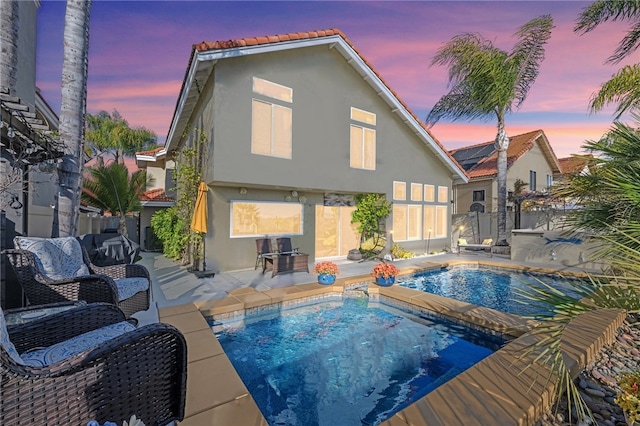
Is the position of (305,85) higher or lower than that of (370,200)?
higher

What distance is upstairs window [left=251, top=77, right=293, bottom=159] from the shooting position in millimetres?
8945

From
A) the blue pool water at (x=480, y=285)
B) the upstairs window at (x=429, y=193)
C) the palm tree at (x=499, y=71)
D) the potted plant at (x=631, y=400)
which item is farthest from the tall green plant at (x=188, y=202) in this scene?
the palm tree at (x=499, y=71)

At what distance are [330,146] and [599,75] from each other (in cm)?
965

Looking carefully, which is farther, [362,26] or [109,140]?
[109,140]

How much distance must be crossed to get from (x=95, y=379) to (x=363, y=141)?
1144 centimetres

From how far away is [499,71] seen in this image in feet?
47.7

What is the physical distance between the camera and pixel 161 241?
1549 cm

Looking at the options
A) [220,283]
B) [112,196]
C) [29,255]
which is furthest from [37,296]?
[112,196]

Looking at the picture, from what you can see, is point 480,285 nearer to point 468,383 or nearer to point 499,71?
point 468,383

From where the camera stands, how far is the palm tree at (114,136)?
89.6ft

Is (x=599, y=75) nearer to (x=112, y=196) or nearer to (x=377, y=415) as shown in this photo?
(x=377, y=415)

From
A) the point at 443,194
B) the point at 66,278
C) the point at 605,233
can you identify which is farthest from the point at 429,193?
the point at 66,278

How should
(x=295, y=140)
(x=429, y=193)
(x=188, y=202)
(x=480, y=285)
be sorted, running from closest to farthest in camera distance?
(x=480, y=285) → (x=295, y=140) → (x=188, y=202) → (x=429, y=193)

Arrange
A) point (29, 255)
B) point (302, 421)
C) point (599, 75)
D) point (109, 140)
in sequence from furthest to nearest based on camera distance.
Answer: point (109, 140) → point (599, 75) → point (29, 255) → point (302, 421)
